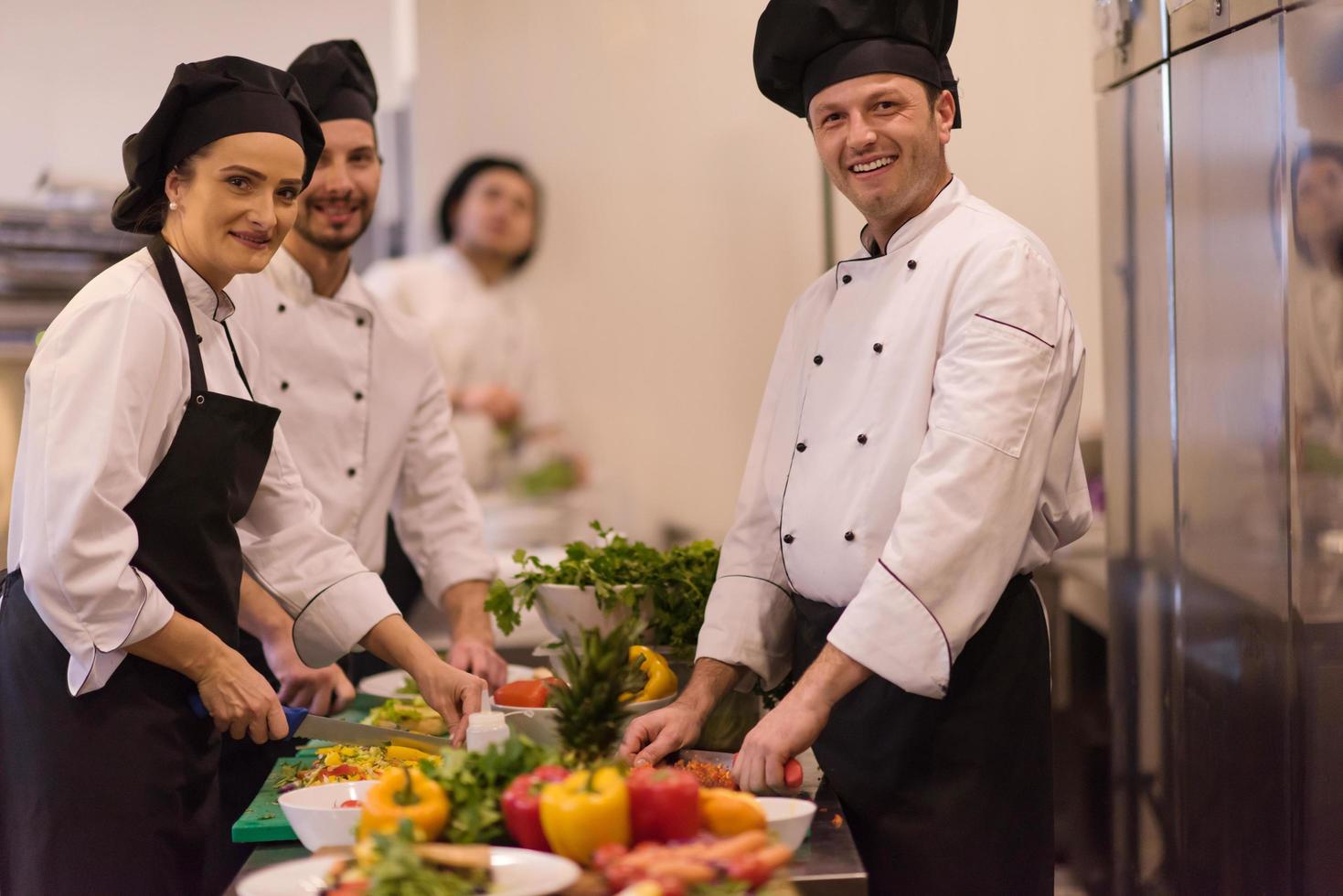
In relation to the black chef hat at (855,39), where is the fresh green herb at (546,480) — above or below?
below

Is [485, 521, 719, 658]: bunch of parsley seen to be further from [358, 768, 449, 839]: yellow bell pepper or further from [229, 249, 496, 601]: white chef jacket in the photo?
[358, 768, 449, 839]: yellow bell pepper

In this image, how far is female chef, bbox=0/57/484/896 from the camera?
1.48 meters

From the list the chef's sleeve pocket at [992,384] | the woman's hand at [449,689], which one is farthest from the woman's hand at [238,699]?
the chef's sleeve pocket at [992,384]

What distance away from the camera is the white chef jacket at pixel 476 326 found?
180 inches

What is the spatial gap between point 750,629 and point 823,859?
455mm

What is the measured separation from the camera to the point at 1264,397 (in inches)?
76.4

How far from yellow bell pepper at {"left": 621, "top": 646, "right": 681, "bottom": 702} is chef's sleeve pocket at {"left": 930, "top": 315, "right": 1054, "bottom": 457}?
0.50 m

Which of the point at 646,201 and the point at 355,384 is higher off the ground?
the point at 646,201

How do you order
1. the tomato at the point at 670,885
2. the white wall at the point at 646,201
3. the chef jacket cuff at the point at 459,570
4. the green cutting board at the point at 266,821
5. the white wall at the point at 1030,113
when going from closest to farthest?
the tomato at the point at 670,885, the green cutting board at the point at 266,821, the chef jacket cuff at the point at 459,570, the white wall at the point at 1030,113, the white wall at the point at 646,201

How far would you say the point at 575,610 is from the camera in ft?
6.16

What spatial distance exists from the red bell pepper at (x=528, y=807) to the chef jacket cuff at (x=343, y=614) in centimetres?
72

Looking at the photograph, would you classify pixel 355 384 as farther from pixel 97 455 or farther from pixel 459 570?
pixel 97 455

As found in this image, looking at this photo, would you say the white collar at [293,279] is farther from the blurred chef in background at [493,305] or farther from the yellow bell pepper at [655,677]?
the blurred chef in background at [493,305]

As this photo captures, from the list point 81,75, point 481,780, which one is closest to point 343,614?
point 481,780
